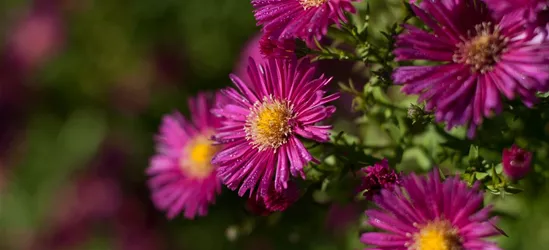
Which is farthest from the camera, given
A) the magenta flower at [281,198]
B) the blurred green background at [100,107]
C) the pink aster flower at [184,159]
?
the blurred green background at [100,107]

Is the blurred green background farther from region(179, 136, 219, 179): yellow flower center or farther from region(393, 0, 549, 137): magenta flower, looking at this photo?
region(393, 0, 549, 137): magenta flower

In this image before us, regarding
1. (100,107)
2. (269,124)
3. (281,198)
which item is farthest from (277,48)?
(100,107)

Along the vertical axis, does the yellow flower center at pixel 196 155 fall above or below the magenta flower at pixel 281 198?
above

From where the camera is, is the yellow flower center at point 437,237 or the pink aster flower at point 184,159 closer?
the yellow flower center at point 437,237

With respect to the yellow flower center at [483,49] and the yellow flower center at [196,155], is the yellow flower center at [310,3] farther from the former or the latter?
the yellow flower center at [196,155]

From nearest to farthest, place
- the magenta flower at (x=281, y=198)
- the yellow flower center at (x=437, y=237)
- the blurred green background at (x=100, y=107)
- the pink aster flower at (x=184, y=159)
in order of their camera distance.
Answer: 1. the yellow flower center at (x=437, y=237)
2. the magenta flower at (x=281, y=198)
3. the pink aster flower at (x=184, y=159)
4. the blurred green background at (x=100, y=107)

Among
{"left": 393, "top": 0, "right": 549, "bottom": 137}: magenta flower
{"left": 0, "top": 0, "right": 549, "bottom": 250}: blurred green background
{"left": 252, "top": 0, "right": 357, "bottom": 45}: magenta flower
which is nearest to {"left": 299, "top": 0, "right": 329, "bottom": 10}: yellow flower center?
{"left": 252, "top": 0, "right": 357, "bottom": 45}: magenta flower

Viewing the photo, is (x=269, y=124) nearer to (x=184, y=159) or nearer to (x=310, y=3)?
(x=310, y=3)

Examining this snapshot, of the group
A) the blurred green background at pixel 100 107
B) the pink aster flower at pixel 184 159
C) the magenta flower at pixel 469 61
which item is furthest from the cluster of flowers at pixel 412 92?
the blurred green background at pixel 100 107
